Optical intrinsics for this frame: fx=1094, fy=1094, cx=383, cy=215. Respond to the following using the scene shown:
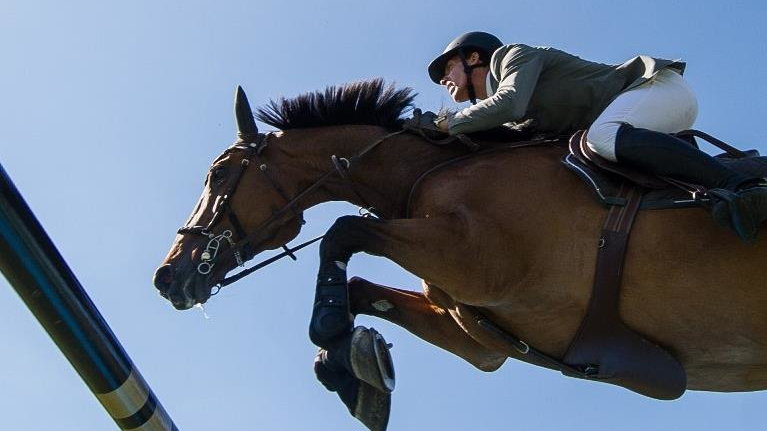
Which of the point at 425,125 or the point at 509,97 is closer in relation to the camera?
the point at 509,97

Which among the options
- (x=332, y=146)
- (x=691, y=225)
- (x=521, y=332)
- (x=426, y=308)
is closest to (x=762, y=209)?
(x=691, y=225)

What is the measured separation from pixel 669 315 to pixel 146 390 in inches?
130

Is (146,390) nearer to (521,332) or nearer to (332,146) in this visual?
(521,332)

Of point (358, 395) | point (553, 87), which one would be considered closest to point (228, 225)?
point (358, 395)

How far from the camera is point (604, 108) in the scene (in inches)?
287

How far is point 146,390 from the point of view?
4648mm

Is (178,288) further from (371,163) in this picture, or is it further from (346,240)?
(371,163)

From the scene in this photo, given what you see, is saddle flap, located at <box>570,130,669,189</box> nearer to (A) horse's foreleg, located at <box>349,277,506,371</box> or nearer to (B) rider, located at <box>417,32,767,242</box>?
(B) rider, located at <box>417,32,767,242</box>

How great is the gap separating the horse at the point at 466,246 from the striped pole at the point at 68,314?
210 centimetres

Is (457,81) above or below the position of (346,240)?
above

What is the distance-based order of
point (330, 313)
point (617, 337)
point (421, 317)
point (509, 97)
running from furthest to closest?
point (421, 317)
point (509, 97)
point (617, 337)
point (330, 313)

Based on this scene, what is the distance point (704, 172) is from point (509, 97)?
1.32 meters

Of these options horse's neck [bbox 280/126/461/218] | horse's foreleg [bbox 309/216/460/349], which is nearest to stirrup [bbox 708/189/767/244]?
horse's foreleg [bbox 309/216/460/349]

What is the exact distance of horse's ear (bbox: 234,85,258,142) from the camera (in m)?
8.20
